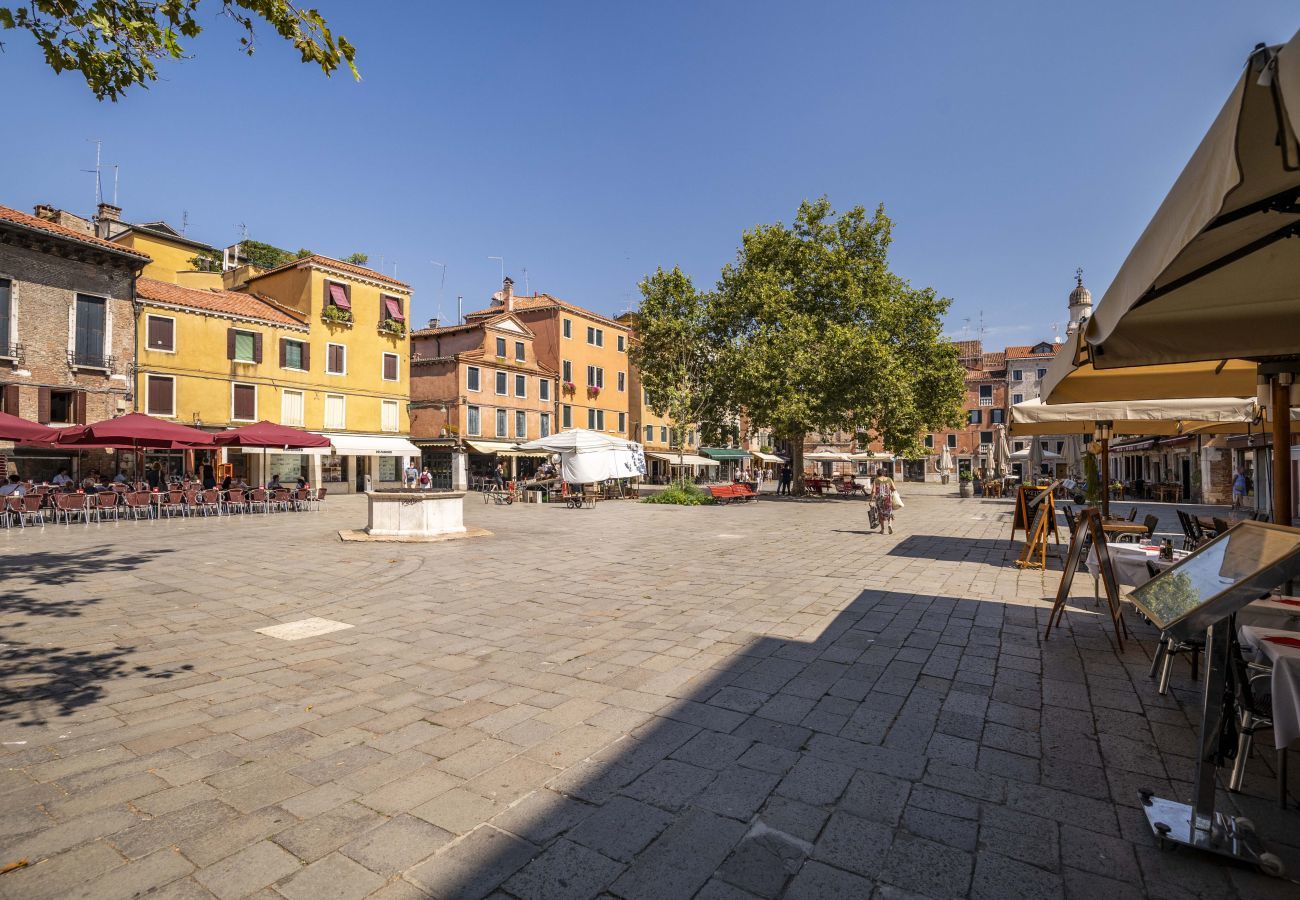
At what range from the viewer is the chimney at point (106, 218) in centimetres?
3128

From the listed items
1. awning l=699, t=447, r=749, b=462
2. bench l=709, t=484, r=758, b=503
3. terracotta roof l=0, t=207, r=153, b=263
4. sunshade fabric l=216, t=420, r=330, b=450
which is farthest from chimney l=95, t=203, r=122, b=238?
awning l=699, t=447, r=749, b=462

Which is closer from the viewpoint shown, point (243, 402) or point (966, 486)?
point (243, 402)

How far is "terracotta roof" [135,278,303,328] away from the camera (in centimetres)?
2366

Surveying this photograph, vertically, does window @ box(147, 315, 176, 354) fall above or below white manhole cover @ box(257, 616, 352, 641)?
above

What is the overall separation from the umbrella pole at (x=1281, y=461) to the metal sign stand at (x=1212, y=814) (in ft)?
6.59

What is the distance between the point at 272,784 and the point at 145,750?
0.94 m

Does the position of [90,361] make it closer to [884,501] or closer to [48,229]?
[48,229]

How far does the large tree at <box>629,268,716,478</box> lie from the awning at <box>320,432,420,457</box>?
12562mm

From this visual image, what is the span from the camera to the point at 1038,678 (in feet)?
14.5

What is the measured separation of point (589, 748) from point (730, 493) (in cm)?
2126

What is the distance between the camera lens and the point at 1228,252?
111 inches

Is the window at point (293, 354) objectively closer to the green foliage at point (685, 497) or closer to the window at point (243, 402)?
the window at point (243, 402)

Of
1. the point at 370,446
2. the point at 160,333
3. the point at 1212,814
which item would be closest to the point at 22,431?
the point at 160,333

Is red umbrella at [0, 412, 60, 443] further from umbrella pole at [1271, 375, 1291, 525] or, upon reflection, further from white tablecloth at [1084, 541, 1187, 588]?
umbrella pole at [1271, 375, 1291, 525]
